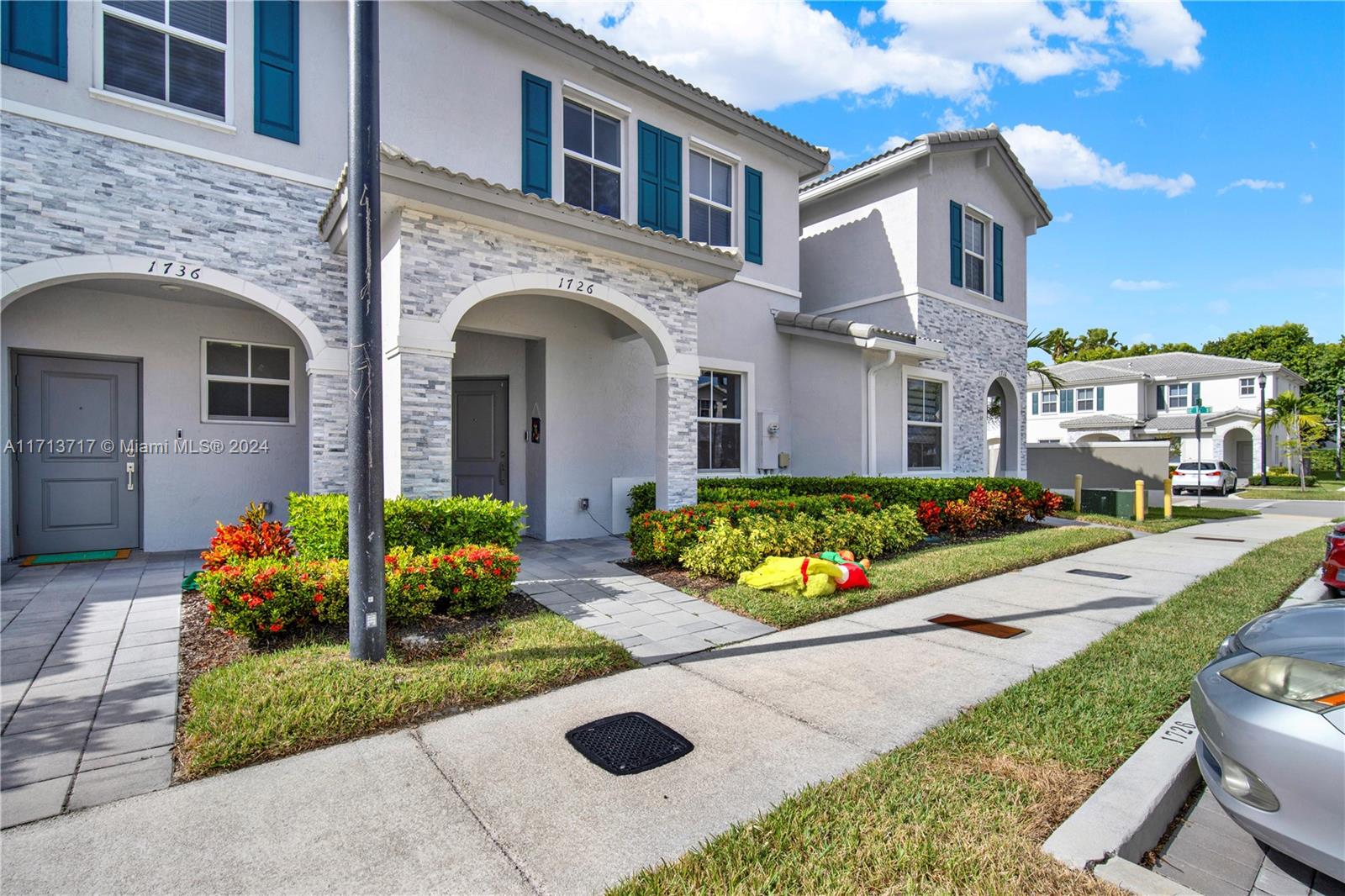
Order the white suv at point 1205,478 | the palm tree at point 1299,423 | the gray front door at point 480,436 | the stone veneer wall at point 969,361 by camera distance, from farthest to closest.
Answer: the palm tree at point 1299,423, the white suv at point 1205,478, the stone veneer wall at point 969,361, the gray front door at point 480,436

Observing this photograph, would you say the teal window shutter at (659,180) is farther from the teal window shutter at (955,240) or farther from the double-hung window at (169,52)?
the teal window shutter at (955,240)

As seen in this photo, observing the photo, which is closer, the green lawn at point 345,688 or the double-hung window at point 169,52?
the green lawn at point 345,688

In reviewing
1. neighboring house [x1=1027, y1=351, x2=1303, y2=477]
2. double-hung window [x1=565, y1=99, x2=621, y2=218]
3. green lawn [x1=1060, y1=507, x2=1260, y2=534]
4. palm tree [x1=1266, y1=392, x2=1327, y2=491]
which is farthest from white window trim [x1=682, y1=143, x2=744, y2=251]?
palm tree [x1=1266, y1=392, x2=1327, y2=491]

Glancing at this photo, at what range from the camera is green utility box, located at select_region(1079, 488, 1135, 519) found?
1462 centimetres

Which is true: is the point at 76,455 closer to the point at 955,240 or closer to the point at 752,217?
the point at 752,217

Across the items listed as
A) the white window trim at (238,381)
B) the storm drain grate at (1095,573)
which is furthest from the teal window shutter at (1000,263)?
the white window trim at (238,381)

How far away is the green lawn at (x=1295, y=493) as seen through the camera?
23828 mm

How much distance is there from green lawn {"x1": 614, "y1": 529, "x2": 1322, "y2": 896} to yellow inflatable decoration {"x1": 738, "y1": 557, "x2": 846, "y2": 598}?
2.24 m

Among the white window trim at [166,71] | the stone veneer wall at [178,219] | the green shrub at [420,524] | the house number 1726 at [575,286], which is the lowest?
the green shrub at [420,524]

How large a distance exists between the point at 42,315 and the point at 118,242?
167 centimetres

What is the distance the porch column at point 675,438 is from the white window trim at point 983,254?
9250mm

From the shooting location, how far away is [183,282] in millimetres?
7039

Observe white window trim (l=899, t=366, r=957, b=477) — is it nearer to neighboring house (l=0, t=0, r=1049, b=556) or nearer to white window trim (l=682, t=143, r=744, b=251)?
neighboring house (l=0, t=0, r=1049, b=556)

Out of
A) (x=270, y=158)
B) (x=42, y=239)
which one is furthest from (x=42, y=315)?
(x=270, y=158)
